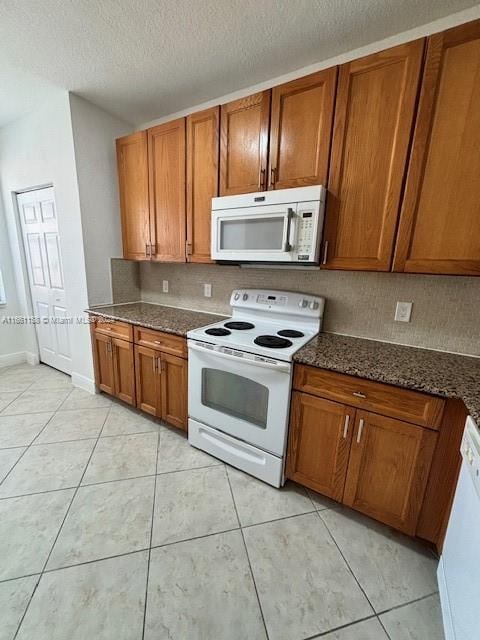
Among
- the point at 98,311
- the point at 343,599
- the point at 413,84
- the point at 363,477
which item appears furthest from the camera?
the point at 98,311

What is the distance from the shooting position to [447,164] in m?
1.29

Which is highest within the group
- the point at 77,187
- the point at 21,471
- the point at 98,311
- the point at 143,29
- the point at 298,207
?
the point at 143,29

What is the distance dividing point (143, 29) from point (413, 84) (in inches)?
58.3

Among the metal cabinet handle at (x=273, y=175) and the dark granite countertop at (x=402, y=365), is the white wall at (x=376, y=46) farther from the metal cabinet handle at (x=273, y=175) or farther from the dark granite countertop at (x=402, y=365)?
the dark granite countertop at (x=402, y=365)

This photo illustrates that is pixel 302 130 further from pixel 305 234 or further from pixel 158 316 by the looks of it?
pixel 158 316

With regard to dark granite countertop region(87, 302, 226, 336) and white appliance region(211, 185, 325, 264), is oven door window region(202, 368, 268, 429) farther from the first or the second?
white appliance region(211, 185, 325, 264)

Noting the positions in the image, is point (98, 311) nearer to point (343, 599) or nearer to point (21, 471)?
point (21, 471)

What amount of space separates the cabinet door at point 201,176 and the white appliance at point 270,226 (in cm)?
19

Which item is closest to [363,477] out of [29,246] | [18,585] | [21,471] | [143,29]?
[18,585]

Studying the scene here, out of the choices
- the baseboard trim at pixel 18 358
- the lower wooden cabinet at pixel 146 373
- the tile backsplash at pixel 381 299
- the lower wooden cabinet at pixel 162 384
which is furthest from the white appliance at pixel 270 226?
the baseboard trim at pixel 18 358

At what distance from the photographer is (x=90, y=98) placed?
7.51 feet

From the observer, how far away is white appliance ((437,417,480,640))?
84 cm

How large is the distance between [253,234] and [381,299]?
3.04 feet

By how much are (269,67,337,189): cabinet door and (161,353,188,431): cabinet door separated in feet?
4.56
